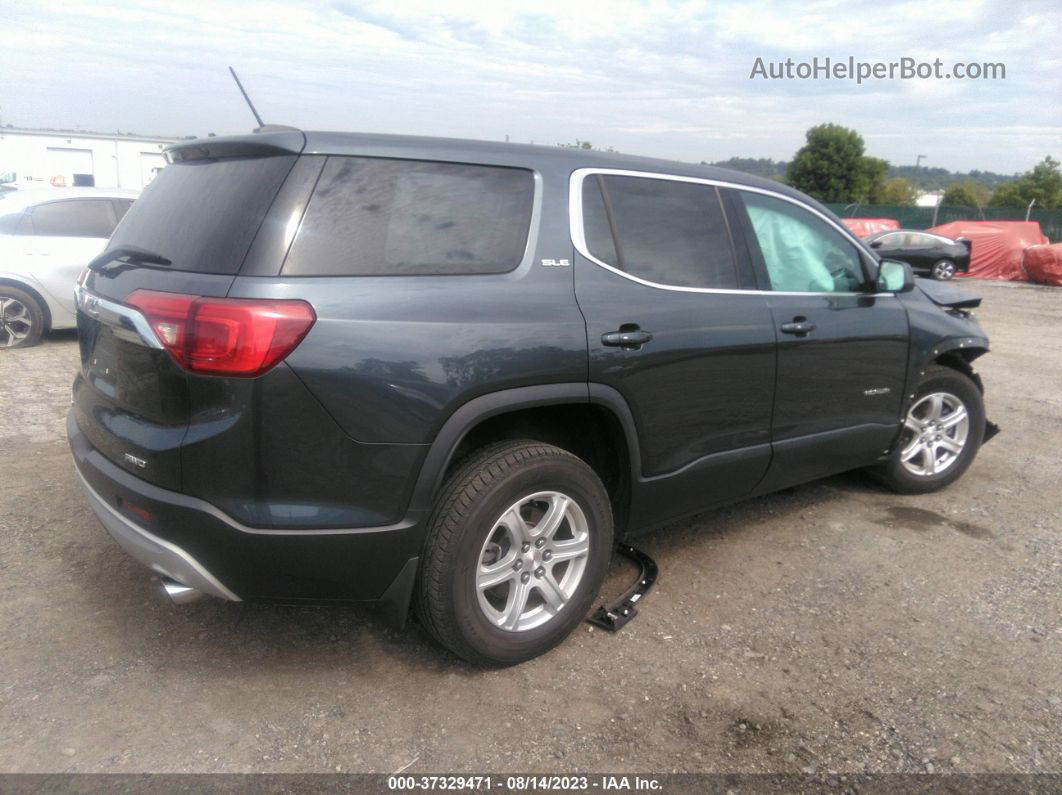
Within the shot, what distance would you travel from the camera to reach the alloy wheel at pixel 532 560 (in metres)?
2.83

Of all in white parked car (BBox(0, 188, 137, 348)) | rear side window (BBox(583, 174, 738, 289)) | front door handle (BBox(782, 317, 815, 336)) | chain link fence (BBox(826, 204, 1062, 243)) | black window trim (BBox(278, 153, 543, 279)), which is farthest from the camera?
chain link fence (BBox(826, 204, 1062, 243))

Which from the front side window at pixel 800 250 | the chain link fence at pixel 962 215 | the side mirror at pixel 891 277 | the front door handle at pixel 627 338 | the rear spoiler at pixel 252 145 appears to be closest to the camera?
the rear spoiler at pixel 252 145

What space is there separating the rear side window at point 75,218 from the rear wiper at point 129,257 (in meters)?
5.94

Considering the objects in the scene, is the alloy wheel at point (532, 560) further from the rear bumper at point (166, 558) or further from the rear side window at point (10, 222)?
the rear side window at point (10, 222)

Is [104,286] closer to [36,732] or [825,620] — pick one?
[36,732]

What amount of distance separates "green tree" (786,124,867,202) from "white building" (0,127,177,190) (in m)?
40.9

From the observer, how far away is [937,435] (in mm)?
4711

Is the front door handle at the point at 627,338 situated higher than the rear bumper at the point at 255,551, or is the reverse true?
the front door handle at the point at 627,338

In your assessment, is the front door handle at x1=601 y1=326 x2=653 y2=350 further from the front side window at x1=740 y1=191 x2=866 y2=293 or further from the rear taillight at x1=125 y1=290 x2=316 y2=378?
the rear taillight at x1=125 y1=290 x2=316 y2=378

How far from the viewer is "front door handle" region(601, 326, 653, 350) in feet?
9.69

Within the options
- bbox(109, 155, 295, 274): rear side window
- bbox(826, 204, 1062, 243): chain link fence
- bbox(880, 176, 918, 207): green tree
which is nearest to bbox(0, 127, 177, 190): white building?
bbox(826, 204, 1062, 243): chain link fence

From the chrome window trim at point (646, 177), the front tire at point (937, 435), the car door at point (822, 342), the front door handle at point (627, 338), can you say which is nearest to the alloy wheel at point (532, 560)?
the front door handle at point (627, 338)

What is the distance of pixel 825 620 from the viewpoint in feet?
10.9

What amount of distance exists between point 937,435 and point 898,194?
224 ft
